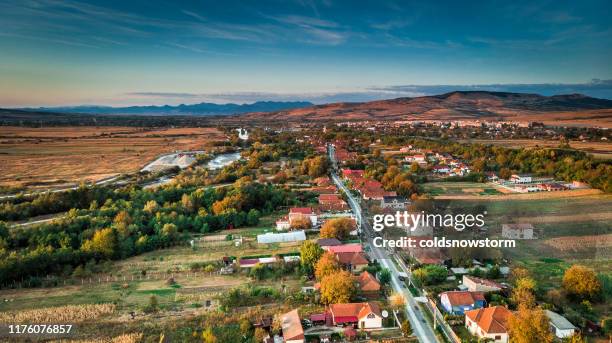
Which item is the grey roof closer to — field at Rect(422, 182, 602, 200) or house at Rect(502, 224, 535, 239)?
house at Rect(502, 224, 535, 239)

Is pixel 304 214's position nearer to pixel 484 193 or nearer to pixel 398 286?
pixel 398 286

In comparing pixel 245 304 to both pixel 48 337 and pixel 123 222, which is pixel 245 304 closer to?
pixel 48 337

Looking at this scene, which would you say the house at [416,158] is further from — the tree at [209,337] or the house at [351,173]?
the tree at [209,337]

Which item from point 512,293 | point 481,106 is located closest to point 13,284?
point 512,293

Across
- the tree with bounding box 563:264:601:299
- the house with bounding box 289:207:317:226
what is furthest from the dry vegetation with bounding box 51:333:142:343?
the tree with bounding box 563:264:601:299

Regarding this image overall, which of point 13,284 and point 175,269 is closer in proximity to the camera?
point 13,284

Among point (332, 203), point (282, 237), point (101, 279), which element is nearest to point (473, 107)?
point (332, 203)
